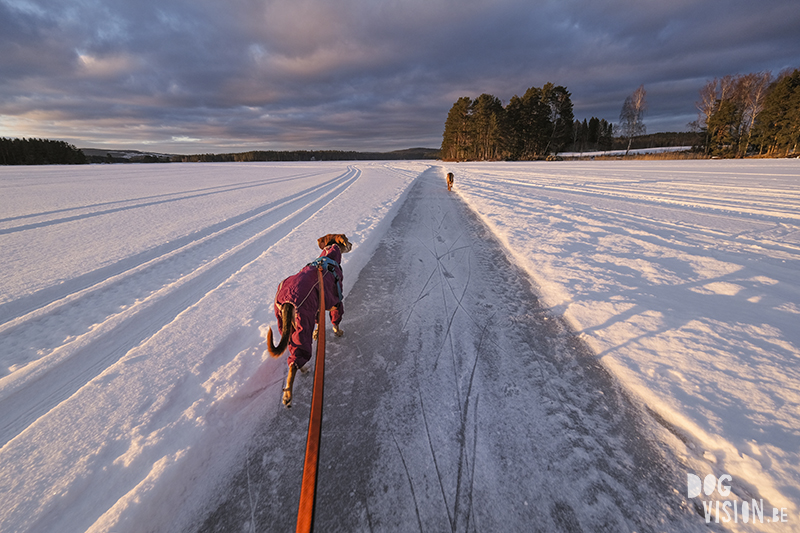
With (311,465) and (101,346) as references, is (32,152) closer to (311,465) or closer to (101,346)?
(101,346)

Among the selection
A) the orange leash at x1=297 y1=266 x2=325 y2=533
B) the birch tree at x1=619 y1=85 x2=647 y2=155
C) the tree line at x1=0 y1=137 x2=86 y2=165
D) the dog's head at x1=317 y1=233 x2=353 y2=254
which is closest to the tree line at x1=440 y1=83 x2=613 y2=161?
the birch tree at x1=619 y1=85 x2=647 y2=155

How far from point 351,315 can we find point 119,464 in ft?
7.57

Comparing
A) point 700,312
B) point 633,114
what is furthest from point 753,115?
point 700,312

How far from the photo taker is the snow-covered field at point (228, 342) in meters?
1.91

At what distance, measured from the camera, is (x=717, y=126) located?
32719mm

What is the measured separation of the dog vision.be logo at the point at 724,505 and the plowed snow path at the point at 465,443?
0.26 feet

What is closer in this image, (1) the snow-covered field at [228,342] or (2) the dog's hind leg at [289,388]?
(1) the snow-covered field at [228,342]

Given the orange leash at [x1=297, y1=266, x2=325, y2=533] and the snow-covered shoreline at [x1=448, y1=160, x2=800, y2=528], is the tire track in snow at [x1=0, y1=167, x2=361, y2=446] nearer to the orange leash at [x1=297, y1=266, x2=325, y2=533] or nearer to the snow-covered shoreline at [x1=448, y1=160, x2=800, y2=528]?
the orange leash at [x1=297, y1=266, x2=325, y2=533]

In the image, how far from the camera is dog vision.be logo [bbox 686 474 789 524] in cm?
168

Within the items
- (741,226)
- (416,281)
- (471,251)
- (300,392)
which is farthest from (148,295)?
(741,226)

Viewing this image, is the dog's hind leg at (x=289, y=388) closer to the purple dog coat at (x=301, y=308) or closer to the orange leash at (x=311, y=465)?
the purple dog coat at (x=301, y=308)

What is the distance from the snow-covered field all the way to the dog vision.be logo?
0.04 metres

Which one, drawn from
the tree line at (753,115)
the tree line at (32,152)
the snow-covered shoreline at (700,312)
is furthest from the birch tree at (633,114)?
the tree line at (32,152)

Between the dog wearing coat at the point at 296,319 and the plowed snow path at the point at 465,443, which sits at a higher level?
the dog wearing coat at the point at 296,319
